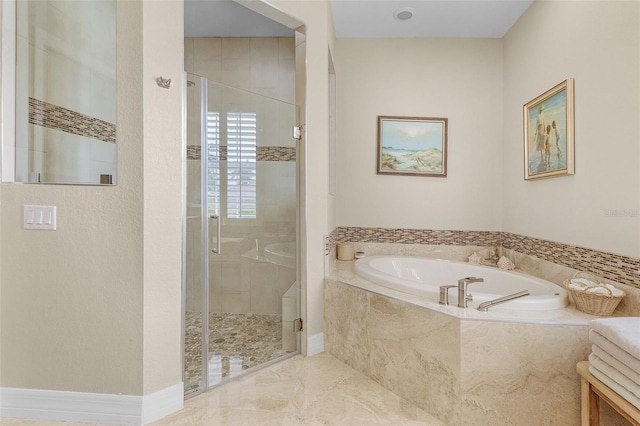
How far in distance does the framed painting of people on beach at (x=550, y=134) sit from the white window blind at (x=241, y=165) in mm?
2046

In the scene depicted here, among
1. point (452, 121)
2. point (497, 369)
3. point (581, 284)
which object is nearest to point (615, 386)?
point (497, 369)

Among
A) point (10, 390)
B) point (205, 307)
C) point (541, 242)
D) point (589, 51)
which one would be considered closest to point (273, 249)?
point (205, 307)

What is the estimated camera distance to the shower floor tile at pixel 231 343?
6.35 feet

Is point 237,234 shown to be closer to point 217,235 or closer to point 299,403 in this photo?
point 217,235

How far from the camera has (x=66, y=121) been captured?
183 centimetres

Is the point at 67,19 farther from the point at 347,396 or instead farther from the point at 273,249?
the point at 347,396

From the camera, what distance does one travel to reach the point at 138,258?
1.69m

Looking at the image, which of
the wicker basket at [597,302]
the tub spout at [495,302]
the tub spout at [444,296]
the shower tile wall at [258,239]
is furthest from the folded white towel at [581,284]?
the shower tile wall at [258,239]

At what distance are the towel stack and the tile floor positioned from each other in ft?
2.53

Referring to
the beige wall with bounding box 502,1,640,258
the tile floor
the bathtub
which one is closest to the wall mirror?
the tile floor

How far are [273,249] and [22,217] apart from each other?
1.37 m

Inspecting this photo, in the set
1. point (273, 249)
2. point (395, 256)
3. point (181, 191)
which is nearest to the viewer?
point (181, 191)

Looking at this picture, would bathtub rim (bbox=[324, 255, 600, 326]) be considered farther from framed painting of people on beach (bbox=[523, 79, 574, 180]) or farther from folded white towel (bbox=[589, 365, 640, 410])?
framed painting of people on beach (bbox=[523, 79, 574, 180])

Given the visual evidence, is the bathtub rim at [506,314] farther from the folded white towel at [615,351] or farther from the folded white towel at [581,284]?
the folded white towel at [615,351]
